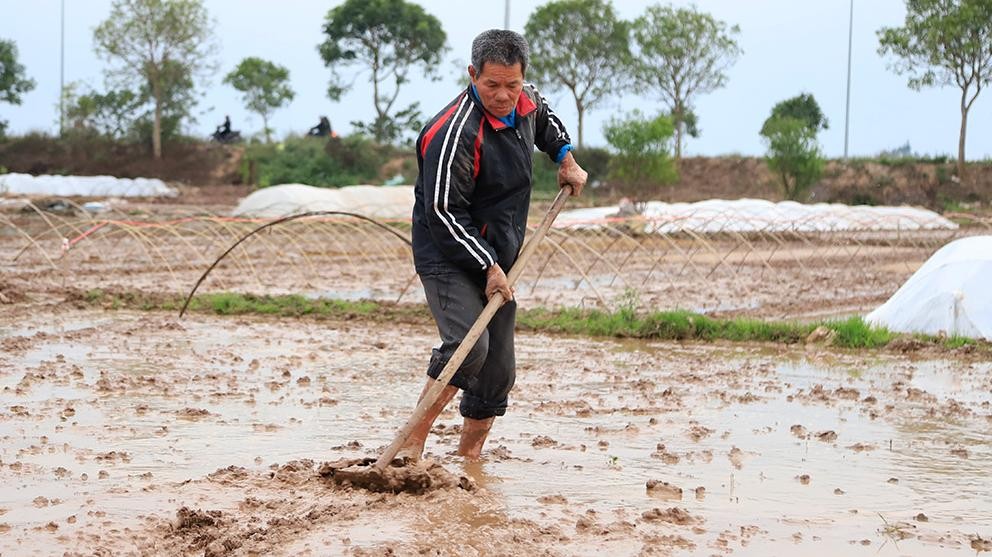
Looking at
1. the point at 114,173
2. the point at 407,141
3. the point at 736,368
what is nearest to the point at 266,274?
the point at 736,368

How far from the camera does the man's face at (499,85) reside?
10.7 feet

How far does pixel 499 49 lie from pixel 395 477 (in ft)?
4.23

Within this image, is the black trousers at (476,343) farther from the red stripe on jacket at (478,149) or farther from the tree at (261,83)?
the tree at (261,83)

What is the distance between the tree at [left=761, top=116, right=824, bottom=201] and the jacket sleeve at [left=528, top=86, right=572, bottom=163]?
28.2 metres

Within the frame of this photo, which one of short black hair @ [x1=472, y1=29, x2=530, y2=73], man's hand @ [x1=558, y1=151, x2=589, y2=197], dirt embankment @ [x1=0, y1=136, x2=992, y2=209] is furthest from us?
dirt embankment @ [x1=0, y1=136, x2=992, y2=209]

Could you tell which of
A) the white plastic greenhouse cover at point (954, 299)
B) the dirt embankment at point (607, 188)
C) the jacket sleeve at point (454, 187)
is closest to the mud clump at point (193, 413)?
the jacket sleeve at point (454, 187)

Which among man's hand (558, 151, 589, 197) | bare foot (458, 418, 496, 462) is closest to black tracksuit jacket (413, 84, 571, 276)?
man's hand (558, 151, 589, 197)

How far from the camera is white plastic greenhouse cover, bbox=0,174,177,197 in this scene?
1051 inches

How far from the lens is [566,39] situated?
133 ft

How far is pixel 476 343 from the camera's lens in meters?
3.38

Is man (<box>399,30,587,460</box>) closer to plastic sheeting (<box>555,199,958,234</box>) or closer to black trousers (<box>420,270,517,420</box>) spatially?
black trousers (<box>420,270,517,420</box>)

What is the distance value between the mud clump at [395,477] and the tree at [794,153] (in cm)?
2880

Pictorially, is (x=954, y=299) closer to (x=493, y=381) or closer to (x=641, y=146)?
(x=493, y=381)

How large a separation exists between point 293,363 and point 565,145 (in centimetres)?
287
